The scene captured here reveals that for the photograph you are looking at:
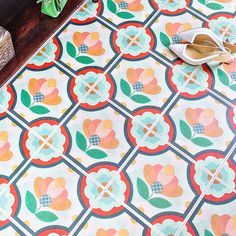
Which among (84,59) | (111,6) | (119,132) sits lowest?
(119,132)

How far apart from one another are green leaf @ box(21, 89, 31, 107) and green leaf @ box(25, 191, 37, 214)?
346 mm

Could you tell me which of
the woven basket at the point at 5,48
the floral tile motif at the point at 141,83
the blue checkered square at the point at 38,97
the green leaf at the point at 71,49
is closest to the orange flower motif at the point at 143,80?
Answer: the floral tile motif at the point at 141,83

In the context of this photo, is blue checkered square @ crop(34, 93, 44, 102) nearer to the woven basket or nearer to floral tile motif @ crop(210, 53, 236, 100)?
the woven basket

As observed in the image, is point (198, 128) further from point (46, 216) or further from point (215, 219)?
point (46, 216)

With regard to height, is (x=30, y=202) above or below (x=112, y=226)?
below

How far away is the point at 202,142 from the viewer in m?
1.70

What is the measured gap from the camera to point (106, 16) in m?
1.92

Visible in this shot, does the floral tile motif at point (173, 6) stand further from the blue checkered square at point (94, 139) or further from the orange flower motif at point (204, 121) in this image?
the blue checkered square at point (94, 139)

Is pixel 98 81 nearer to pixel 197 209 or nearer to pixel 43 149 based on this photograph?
pixel 43 149

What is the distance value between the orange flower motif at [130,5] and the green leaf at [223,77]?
1.43ft

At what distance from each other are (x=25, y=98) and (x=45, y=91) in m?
0.08

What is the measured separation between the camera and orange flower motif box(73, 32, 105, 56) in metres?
1.84

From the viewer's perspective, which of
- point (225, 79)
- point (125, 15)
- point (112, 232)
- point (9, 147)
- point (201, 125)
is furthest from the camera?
point (125, 15)

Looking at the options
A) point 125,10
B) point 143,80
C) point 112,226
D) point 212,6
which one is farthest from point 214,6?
point 112,226
